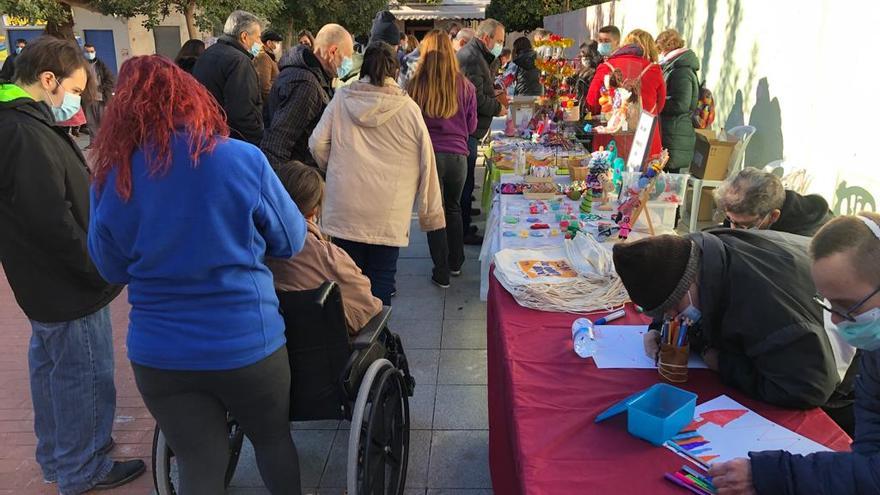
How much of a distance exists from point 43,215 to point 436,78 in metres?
2.59

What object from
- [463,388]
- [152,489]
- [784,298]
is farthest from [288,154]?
[784,298]

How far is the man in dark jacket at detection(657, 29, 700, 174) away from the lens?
4871 mm

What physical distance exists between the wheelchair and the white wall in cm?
316

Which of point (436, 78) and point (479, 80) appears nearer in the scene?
point (436, 78)

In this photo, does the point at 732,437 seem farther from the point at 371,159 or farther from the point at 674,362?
the point at 371,159

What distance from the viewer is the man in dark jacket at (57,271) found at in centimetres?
209

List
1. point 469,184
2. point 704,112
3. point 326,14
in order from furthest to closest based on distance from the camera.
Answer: point 326,14
point 704,112
point 469,184

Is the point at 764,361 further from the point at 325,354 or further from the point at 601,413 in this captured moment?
the point at 325,354

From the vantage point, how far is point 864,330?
1320mm

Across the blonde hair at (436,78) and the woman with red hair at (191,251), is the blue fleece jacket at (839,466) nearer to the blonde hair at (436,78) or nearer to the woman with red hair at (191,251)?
the woman with red hair at (191,251)

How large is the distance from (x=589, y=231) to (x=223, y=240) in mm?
1969

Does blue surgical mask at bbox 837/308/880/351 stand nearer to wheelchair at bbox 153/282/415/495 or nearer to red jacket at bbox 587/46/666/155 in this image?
wheelchair at bbox 153/282/415/495

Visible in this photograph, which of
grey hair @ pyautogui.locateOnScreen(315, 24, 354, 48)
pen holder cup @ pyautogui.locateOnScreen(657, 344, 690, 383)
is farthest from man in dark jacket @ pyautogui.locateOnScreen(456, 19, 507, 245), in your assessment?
pen holder cup @ pyautogui.locateOnScreen(657, 344, 690, 383)

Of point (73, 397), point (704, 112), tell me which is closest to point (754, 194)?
point (73, 397)
